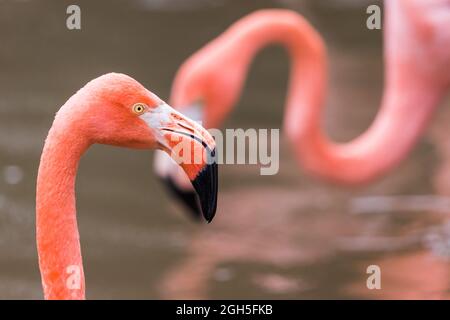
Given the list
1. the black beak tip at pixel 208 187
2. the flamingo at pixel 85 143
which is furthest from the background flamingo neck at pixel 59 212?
the black beak tip at pixel 208 187

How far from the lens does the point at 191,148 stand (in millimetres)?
3076

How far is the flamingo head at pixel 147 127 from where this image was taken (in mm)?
3068

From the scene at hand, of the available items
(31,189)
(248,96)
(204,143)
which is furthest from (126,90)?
(248,96)

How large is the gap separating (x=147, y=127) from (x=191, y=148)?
0.15 meters

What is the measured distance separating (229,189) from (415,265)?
1544 mm

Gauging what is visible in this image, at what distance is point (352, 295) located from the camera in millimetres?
5871

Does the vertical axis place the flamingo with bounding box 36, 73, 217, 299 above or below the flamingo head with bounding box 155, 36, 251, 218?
below

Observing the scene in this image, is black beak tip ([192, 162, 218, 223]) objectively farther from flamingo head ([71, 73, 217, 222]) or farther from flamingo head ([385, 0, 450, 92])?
flamingo head ([385, 0, 450, 92])

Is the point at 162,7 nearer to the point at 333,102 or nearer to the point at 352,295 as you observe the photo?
the point at 333,102

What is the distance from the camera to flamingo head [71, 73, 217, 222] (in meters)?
3.07

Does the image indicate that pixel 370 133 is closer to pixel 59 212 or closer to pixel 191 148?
pixel 191 148

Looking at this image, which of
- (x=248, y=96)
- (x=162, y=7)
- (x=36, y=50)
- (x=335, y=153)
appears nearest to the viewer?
(x=335, y=153)
